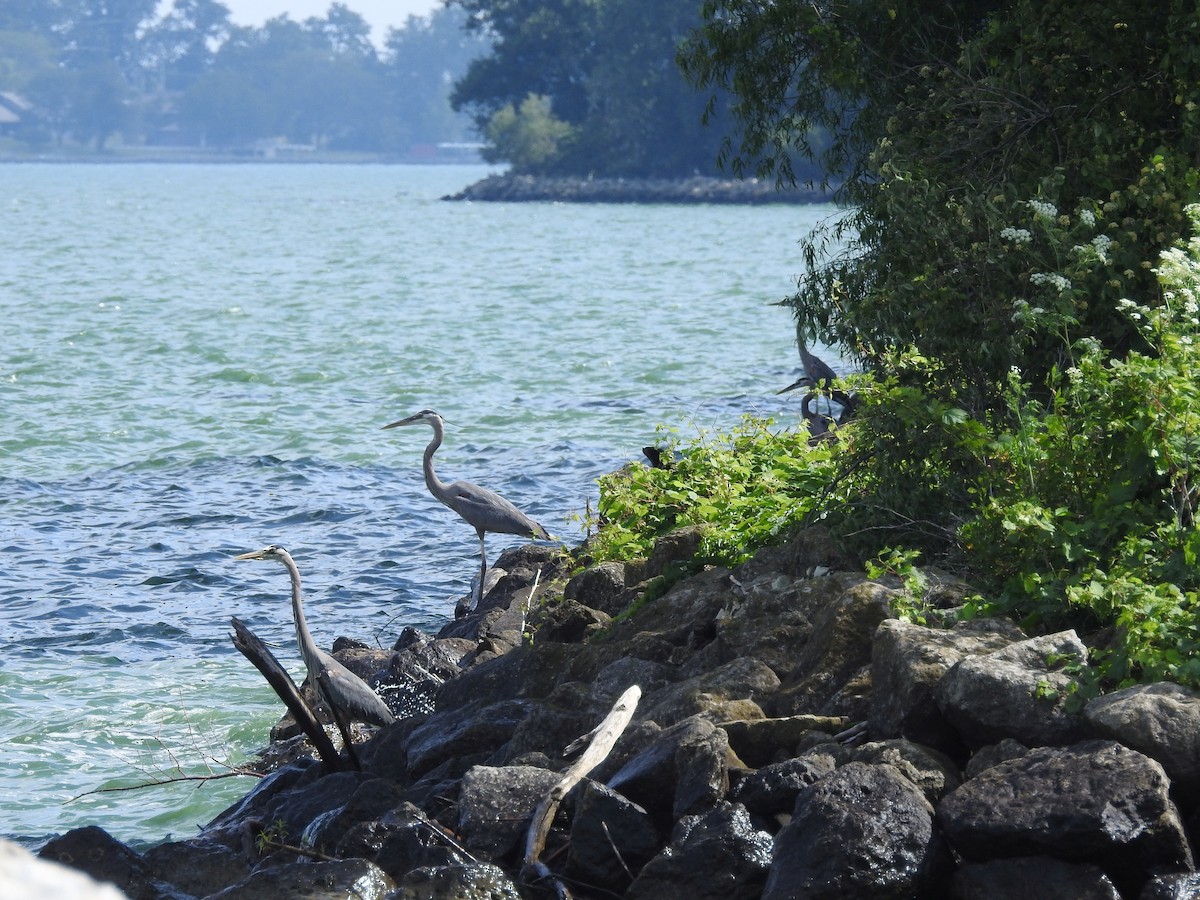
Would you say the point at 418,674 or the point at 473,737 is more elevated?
the point at 473,737

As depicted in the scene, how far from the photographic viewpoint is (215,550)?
57.3ft

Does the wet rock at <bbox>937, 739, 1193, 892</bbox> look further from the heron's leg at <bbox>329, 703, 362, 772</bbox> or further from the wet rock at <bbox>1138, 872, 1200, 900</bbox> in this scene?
the heron's leg at <bbox>329, 703, 362, 772</bbox>

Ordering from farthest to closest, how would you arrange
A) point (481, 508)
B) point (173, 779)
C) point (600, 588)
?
1. point (481, 508)
2. point (600, 588)
3. point (173, 779)

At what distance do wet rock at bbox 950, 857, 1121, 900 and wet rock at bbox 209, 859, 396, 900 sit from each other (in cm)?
260

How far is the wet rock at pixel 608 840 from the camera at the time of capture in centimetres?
723

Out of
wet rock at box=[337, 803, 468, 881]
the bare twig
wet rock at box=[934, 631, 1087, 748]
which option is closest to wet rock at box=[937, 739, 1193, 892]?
wet rock at box=[934, 631, 1087, 748]

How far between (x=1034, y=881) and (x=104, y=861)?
4649 mm

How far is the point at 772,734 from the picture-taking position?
25.8 ft

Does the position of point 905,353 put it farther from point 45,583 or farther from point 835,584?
point 45,583

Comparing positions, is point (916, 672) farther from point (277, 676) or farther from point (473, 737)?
point (277, 676)

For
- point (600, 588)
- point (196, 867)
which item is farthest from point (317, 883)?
point (600, 588)

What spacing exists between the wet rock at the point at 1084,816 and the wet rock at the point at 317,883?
263 cm

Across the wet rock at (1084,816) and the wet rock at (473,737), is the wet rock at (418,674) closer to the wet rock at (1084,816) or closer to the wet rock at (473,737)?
the wet rock at (473,737)

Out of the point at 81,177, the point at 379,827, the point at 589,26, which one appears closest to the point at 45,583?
the point at 379,827
